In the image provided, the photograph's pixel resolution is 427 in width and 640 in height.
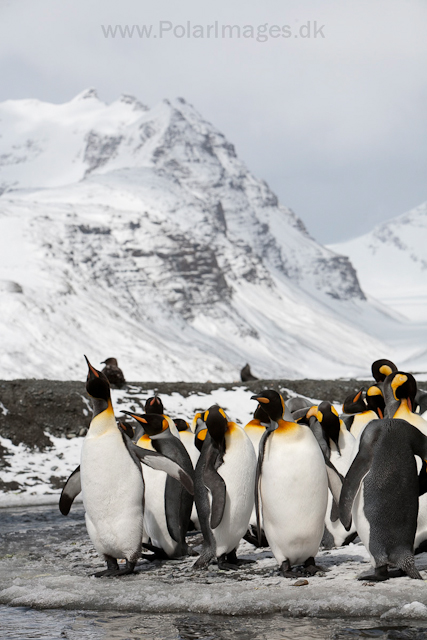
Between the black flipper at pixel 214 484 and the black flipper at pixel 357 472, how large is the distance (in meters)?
1.24

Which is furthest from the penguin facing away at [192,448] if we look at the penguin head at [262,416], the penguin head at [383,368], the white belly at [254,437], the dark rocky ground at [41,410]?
the dark rocky ground at [41,410]

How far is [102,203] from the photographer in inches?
5079

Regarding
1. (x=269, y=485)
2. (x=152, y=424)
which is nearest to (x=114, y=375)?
(x=152, y=424)

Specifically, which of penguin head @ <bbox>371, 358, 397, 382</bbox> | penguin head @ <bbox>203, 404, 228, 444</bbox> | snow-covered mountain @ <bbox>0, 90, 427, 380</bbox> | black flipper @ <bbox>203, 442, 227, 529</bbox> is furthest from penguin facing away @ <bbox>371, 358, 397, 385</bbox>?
snow-covered mountain @ <bbox>0, 90, 427, 380</bbox>

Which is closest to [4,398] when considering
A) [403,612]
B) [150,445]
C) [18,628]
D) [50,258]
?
[150,445]

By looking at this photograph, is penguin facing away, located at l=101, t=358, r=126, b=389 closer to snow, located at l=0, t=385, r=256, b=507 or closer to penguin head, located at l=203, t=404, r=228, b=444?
snow, located at l=0, t=385, r=256, b=507

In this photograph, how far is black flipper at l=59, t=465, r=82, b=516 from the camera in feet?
27.6

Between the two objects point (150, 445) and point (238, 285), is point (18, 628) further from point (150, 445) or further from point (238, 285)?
point (238, 285)

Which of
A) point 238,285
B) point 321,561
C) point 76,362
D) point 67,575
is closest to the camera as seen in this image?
point 67,575

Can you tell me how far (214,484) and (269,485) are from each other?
564mm

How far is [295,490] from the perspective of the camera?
23.9 ft

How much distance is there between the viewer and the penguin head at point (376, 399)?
8.95 metres

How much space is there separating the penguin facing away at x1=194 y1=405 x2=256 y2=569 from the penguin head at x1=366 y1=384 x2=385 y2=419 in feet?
5.79

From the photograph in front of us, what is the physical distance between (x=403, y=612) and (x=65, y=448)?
446 inches
